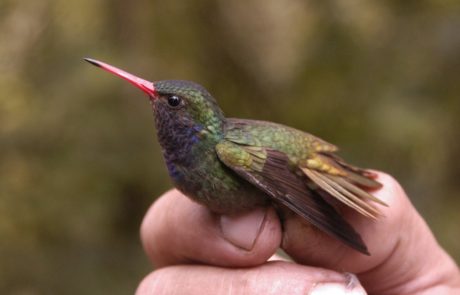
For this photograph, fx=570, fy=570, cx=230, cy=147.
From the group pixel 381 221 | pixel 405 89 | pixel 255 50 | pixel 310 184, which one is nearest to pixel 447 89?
pixel 405 89

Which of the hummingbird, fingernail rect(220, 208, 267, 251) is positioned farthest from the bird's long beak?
fingernail rect(220, 208, 267, 251)

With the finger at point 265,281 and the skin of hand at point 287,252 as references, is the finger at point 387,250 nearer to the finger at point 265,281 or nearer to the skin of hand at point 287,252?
the skin of hand at point 287,252

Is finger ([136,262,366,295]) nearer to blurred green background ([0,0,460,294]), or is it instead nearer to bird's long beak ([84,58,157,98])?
bird's long beak ([84,58,157,98])

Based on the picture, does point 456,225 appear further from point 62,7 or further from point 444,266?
point 62,7

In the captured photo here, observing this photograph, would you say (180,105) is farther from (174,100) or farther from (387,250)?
(387,250)

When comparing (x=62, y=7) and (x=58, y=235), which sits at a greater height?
(x=62, y=7)

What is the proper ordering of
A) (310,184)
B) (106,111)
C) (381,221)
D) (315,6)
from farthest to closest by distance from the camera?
(315,6) → (106,111) → (381,221) → (310,184)
